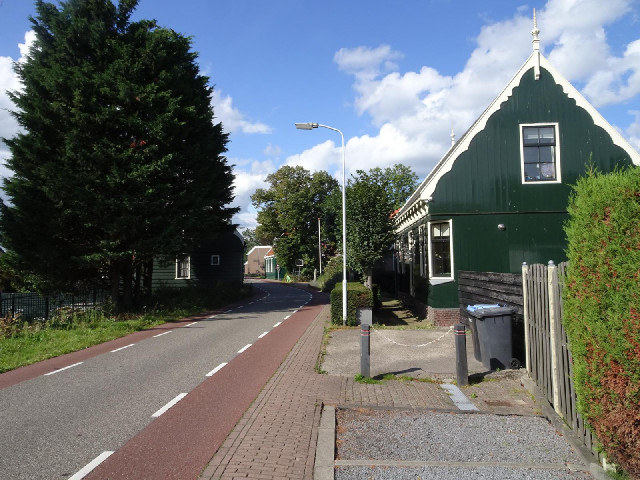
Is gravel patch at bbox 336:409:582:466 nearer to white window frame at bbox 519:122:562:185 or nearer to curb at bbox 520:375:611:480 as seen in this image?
curb at bbox 520:375:611:480

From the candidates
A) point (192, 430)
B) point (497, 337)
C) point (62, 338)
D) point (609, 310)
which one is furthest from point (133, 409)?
point (62, 338)

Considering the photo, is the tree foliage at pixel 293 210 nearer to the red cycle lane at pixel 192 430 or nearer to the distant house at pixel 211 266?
the distant house at pixel 211 266

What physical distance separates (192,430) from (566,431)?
4.18 meters

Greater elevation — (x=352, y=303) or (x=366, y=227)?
(x=366, y=227)

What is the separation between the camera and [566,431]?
16.6 ft

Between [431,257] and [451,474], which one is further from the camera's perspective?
[431,257]

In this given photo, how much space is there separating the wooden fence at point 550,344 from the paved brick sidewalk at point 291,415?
1.35 m

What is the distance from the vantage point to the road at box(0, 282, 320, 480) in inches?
180

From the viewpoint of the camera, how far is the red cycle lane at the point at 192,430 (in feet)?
14.4

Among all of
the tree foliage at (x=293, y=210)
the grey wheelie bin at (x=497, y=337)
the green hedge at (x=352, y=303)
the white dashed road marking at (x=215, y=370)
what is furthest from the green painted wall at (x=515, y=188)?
the tree foliage at (x=293, y=210)

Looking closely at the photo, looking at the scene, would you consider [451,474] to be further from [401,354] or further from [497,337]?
[401,354]

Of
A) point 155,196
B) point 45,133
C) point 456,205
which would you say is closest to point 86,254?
point 155,196

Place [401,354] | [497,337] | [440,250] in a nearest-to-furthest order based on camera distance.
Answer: [497,337] < [401,354] < [440,250]

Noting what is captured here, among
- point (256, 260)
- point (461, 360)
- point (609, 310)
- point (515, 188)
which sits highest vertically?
point (515, 188)
